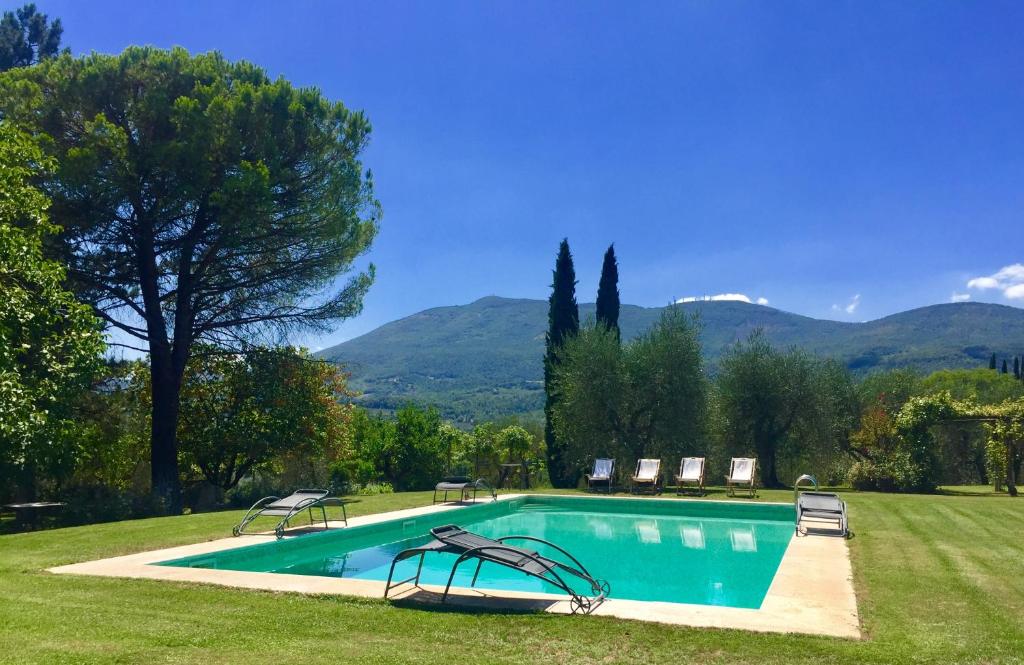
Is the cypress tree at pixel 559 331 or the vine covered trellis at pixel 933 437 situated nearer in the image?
the vine covered trellis at pixel 933 437

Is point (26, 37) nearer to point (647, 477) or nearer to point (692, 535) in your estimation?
point (647, 477)

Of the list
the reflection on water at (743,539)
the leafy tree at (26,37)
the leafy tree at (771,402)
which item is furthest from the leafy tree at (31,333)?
the leafy tree at (771,402)

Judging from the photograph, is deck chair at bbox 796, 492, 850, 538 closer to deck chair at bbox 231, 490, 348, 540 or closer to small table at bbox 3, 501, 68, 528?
Result: deck chair at bbox 231, 490, 348, 540

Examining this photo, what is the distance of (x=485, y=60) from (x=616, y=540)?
12196 millimetres

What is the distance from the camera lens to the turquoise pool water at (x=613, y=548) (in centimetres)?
830

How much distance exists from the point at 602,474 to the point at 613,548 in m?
7.60

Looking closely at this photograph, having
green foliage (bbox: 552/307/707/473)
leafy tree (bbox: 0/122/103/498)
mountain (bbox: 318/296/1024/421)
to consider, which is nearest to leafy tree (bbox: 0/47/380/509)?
leafy tree (bbox: 0/122/103/498)

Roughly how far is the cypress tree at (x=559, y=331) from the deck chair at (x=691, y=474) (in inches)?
187

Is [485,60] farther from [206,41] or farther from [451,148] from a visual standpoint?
[206,41]

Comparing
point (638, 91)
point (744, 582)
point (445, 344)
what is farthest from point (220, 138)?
point (445, 344)

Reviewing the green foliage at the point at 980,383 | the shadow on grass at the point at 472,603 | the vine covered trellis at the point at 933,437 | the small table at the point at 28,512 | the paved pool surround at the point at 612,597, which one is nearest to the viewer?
the paved pool surround at the point at 612,597

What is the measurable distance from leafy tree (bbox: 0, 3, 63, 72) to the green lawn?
22826 millimetres

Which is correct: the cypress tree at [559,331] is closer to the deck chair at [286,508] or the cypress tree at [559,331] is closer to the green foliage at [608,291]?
the green foliage at [608,291]

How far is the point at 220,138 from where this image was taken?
14664mm
